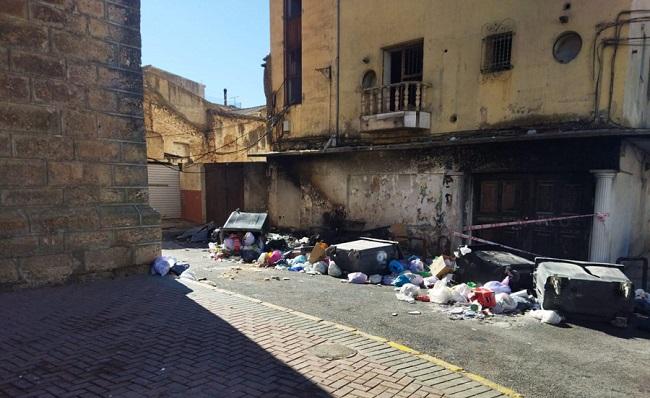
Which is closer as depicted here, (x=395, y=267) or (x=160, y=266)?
(x=160, y=266)

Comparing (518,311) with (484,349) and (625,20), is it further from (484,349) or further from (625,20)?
(625,20)

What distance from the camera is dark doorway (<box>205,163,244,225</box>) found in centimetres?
1752

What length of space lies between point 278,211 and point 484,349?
468 inches

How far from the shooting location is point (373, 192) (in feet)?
42.8

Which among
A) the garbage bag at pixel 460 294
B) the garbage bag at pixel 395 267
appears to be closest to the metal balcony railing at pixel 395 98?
the garbage bag at pixel 395 267

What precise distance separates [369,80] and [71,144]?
32.0ft

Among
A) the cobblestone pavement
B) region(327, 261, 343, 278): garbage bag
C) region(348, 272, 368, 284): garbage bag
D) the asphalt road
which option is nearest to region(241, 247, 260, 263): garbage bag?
region(327, 261, 343, 278): garbage bag

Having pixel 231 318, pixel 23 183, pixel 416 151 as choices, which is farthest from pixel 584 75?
pixel 23 183

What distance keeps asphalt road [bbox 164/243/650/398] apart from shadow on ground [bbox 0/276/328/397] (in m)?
2.22

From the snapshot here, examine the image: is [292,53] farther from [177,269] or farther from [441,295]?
[441,295]

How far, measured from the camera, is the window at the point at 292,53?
15377 mm

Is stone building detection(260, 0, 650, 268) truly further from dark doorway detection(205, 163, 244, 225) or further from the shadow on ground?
the shadow on ground

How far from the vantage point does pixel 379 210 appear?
12938 mm

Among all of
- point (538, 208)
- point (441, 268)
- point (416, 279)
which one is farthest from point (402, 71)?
point (416, 279)
